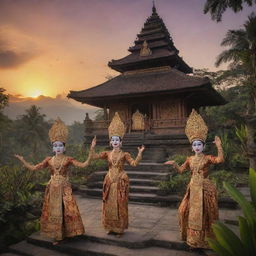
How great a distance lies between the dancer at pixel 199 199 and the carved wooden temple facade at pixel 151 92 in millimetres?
9460

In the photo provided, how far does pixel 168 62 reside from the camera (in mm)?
17375

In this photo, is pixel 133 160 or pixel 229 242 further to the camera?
pixel 133 160

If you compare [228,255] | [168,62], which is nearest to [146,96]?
[168,62]

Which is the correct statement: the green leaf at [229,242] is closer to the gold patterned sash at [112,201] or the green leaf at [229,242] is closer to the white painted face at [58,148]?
the gold patterned sash at [112,201]

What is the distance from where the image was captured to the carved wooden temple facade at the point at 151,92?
14.7 metres

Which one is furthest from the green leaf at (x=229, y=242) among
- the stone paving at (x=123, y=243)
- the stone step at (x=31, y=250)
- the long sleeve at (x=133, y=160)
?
the stone step at (x=31, y=250)

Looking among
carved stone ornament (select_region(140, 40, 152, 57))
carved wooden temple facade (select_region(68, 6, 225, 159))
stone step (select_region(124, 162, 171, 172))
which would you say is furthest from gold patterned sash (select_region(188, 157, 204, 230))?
carved stone ornament (select_region(140, 40, 152, 57))

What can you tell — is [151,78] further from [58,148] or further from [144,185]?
[58,148]

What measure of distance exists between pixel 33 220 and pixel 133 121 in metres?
11.5

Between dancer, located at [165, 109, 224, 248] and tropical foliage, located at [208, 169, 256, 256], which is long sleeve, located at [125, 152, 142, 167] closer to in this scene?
dancer, located at [165, 109, 224, 248]

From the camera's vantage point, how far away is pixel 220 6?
8719mm

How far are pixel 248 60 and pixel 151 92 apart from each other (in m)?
9.44

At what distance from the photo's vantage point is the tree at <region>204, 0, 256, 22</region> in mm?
8359

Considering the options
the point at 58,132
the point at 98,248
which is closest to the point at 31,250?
the point at 98,248
